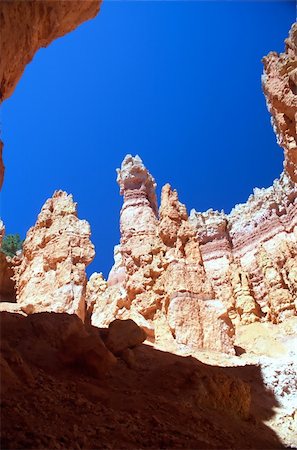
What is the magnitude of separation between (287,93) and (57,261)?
13.9 m

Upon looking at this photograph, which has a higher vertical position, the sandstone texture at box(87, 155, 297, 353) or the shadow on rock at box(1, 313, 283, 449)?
the sandstone texture at box(87, 155, 297, 353)

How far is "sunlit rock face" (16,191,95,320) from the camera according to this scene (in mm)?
18480

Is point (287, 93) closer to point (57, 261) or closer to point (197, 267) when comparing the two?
point (197, 267)

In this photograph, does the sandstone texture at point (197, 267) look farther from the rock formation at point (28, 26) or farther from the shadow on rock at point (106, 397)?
the rock formation at point (28, 26)

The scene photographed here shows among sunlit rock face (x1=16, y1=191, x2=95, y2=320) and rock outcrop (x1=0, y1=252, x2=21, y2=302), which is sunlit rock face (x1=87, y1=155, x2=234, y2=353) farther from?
rock outcrop (x1=0, y1=252, x2=21, y2=302)

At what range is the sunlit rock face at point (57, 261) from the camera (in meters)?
18.5

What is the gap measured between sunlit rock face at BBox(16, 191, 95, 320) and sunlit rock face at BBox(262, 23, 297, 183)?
37.2ft

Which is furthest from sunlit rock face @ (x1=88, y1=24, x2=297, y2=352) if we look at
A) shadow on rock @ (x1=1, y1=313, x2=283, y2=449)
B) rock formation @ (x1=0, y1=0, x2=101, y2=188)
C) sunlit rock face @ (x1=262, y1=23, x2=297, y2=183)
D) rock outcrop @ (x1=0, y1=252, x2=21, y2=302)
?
rock formation @ (x1=0, y1=0, x2=101, y2=188)

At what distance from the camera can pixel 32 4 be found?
333 inches

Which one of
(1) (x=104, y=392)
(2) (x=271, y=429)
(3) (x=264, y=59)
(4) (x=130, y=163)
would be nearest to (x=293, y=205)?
(4) (x=130, y=163)

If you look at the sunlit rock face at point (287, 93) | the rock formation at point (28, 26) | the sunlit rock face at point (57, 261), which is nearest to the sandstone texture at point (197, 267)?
the sunlit rock face at point (57, 261)

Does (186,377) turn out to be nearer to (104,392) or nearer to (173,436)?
(104,392)

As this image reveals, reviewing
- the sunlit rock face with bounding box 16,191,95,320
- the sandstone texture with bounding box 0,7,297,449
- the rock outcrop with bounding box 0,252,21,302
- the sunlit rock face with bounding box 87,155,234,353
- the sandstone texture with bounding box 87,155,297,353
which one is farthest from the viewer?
the rock outcrop with bounding box 0,252,21,302

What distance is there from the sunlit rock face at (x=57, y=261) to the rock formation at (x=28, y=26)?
11055 mm
